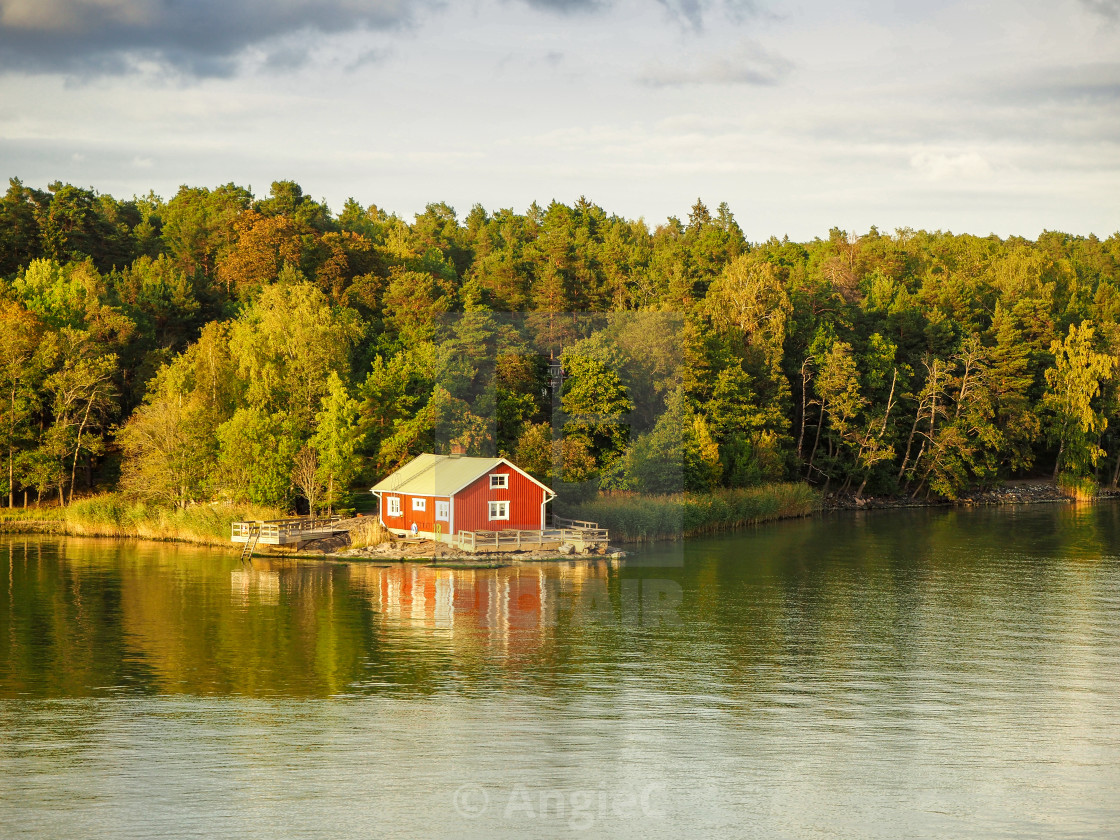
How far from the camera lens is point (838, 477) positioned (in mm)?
74188

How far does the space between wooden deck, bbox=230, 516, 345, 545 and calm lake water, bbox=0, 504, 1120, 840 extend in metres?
4.48

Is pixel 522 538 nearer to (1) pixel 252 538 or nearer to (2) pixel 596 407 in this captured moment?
(2) pixel 596 407

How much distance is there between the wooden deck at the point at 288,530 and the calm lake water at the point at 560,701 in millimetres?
4484

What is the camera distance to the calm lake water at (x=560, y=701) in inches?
779

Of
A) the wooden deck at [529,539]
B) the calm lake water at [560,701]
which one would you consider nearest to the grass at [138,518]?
the calm lake water at [560,701]

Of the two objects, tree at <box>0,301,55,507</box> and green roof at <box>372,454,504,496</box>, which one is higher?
tree at <box>0,301,55,507</box>

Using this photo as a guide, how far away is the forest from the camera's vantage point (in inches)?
2264

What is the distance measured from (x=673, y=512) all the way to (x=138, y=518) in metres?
29.2

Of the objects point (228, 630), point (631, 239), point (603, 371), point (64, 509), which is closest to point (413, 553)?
point (228, 630)

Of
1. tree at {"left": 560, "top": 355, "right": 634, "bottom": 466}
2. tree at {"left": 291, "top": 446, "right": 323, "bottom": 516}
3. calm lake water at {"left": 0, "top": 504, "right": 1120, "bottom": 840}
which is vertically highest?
tree at {"left": 560, "top": 355, "right": 634, "bottom": 466}

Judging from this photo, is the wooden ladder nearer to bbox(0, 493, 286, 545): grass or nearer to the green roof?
bbox(0, 493, 286, 545): grass

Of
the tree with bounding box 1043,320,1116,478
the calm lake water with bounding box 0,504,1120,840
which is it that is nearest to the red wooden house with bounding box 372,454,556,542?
the calm lake water with bounding box 0,504,1120,840

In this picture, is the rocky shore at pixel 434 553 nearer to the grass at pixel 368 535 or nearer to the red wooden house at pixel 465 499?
the grass at pixel 368 535

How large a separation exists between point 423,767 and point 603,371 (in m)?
40.4
